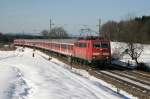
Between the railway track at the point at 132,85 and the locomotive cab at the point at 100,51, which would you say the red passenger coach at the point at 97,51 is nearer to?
the locomotive cab at the point at 100,51

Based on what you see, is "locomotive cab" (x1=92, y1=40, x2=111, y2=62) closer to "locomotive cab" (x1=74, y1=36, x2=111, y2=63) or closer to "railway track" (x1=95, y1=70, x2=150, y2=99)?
"locomotive cab" (x1=74, y1=36, x2=111, y2=63)

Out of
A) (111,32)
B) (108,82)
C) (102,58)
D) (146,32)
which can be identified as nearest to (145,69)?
(102,58)

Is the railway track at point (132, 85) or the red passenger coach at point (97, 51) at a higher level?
the red passenger coach at point (97, 51)

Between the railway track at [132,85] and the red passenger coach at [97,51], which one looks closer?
the railway track at [132,85]

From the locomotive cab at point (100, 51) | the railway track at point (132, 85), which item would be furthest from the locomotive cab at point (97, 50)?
the railway track at point (132, 85)

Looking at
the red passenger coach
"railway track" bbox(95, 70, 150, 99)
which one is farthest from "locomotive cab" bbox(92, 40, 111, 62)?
"railway track" bbox(95, 70, 150, 99)

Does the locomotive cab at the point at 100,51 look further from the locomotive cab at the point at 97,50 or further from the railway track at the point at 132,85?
the railway track at the point at 132,85

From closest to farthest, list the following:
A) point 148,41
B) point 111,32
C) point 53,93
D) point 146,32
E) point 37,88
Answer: point 53,93
point 37,88
point 148,41
point 146,32
point 111,32

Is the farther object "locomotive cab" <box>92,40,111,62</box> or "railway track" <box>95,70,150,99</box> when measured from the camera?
"locomotive cab" <box>92,40,111,62</box>

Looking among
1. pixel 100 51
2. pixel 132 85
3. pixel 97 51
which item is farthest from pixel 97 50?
pixel 132 85

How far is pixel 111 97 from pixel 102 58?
18188 mm

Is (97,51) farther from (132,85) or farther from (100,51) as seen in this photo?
(132,85)

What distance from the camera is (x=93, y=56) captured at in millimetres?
34938

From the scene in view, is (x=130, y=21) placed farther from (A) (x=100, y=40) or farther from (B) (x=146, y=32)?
(A) (x=100, y=40)
